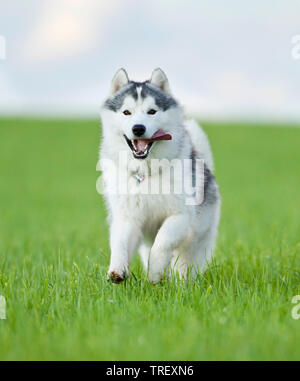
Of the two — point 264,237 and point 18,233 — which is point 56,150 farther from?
point 264,237

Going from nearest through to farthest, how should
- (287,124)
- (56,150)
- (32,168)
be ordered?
(32,168) → (56,150) → (287,124)

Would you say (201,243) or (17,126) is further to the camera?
(17,126)

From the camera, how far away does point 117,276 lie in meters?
4.50

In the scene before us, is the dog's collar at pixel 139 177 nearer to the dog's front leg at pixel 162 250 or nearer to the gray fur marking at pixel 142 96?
the dog's front leg at pixel 162 250

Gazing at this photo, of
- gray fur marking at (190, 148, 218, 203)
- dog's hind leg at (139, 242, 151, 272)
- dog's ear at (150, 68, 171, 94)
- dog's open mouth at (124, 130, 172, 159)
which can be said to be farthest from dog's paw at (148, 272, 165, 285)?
dog's ear at (150, 68, 171, 94)

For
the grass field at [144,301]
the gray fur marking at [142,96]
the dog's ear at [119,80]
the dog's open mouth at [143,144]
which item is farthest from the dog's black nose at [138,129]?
the grass field at [144,301]

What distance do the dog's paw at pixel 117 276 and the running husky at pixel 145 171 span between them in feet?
0.04

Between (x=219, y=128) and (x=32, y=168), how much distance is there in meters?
14.1

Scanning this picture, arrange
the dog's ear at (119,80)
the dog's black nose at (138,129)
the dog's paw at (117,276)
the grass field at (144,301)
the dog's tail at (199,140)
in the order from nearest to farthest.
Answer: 1. the grass field at (144,301)
2. the dog's paw at (117,276)
3. the dog's black nose at (138,129)
4. the dog's ear at (119,80)
5. the dog's tail at (199,140)

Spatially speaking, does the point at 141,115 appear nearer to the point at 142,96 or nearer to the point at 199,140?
the point at 142,96

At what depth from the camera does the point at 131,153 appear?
500 cm

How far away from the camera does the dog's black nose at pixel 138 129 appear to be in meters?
4.66

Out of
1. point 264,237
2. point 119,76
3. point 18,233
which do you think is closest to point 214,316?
point 119,76
